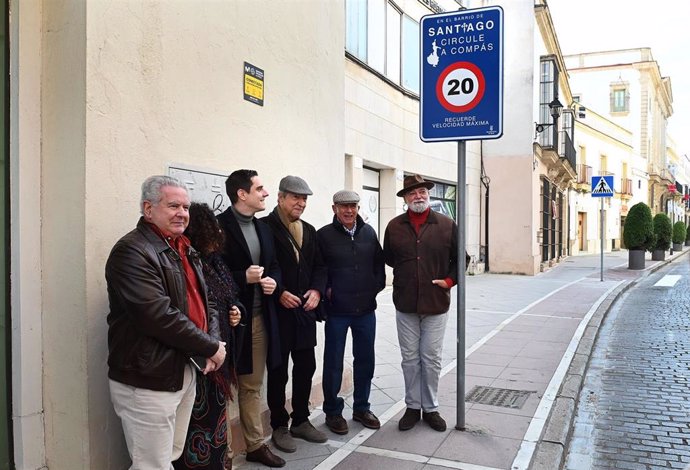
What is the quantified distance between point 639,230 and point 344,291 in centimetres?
2051

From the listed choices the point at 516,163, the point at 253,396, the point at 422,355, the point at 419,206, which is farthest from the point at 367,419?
the point at 516,163

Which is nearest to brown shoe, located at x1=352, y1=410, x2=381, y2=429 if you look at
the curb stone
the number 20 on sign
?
the curb stone

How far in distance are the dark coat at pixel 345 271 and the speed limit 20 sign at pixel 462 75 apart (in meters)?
1.02

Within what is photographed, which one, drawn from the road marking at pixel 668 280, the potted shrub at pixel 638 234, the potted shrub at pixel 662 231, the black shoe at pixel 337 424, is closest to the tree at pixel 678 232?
the potted shrub at pixel 662 231

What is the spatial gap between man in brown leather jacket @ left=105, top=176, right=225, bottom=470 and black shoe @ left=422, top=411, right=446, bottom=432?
7.67ft

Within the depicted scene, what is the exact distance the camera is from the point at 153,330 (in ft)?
9.18

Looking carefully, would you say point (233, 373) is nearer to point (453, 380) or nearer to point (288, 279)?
point (288, 279)

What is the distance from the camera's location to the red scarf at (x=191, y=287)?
3084 millimetres

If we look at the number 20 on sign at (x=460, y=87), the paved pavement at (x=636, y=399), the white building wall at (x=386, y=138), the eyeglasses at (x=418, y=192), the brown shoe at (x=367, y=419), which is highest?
the white building wall at (x=386, y=138)

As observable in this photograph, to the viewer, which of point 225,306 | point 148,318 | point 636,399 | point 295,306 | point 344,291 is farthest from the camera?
point 636,399

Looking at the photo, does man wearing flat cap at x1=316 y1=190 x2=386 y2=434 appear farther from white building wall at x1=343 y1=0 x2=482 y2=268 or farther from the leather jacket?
white building wall at x1=343 y1=0 x2=482 y2=268

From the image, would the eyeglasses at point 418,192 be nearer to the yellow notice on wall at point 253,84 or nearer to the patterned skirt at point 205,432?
the yellow notice on wall at point 253,84

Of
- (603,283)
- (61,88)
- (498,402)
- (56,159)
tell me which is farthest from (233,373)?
(603,283)

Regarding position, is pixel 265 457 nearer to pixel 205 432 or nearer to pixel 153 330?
pixel 205 432
